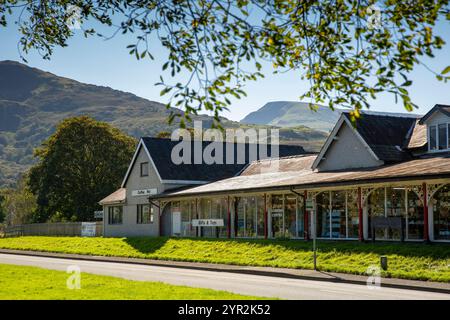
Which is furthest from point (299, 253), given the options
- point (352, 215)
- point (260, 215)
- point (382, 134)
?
point (260, 215)

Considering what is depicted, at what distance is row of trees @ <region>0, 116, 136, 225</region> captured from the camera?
7244 cm

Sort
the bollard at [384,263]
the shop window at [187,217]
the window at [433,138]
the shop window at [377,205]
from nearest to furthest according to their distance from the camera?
the bollard at [384,263] → the shop window at [377,205] → the window at [433,138] → the shop window at [187,217]

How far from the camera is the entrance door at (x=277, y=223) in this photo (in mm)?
38594

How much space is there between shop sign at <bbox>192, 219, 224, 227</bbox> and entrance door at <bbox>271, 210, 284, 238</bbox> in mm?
4856

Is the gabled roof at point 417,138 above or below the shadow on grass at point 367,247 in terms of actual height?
above

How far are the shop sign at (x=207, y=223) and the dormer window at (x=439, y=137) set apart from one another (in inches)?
601

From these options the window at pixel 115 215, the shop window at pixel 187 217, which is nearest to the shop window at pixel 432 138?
the shop window at pixel 187 217

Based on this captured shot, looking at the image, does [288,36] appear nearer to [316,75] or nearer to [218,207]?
[316,75]

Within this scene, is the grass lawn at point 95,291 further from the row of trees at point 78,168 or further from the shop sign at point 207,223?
the row of trees at point 78,168

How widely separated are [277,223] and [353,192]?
23.4 feet

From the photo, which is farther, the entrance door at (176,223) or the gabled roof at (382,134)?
the entrance door at (176,223)

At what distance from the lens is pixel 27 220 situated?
99188 millimetres

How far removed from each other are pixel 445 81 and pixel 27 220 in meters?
95.1

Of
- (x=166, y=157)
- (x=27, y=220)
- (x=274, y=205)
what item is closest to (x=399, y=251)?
(x=274, y=205)
